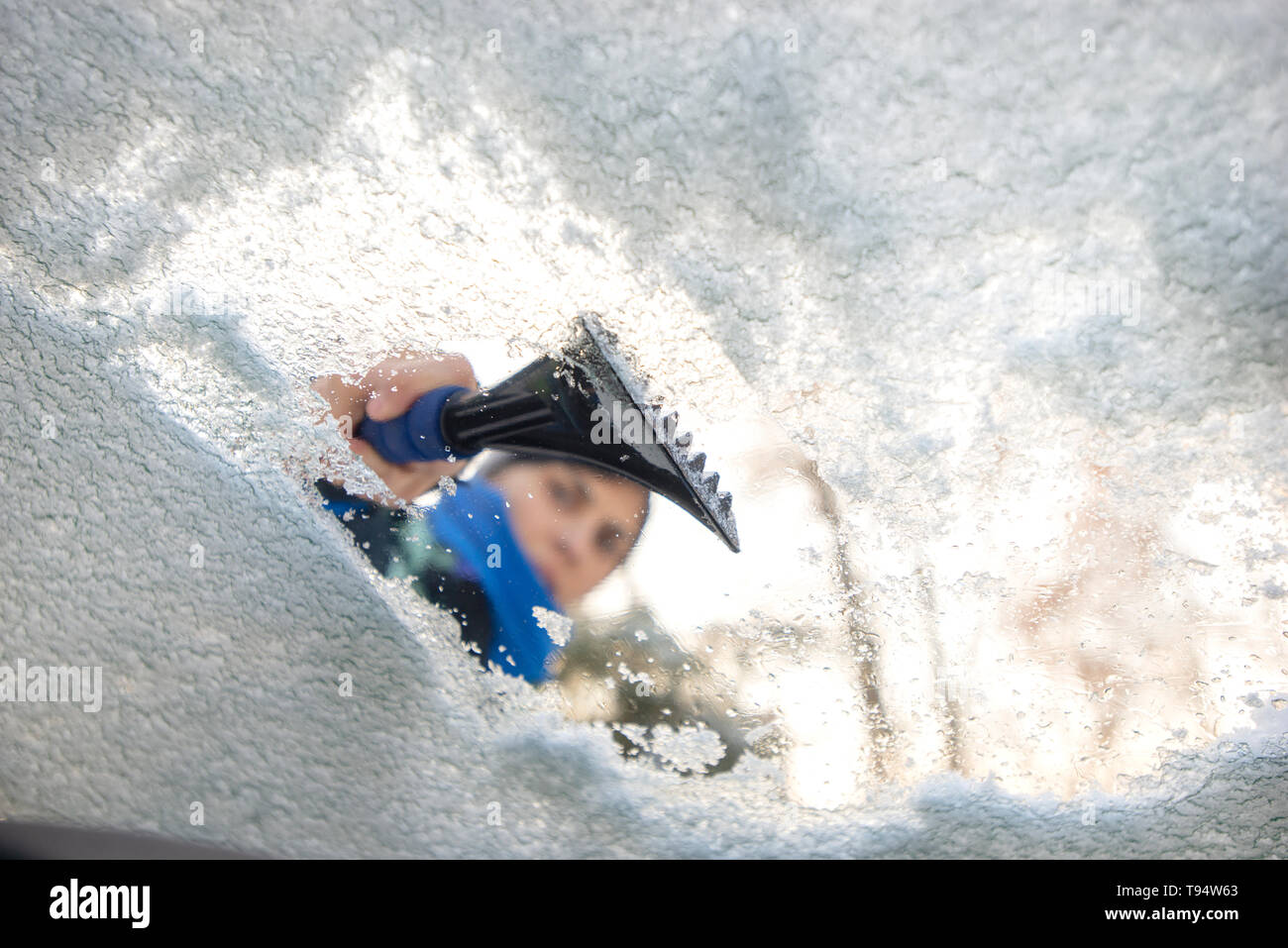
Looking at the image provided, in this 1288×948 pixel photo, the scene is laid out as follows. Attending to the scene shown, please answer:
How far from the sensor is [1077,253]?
0.50m

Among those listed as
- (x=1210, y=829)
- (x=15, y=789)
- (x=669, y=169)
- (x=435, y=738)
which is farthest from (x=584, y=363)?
(x=15, y=789)

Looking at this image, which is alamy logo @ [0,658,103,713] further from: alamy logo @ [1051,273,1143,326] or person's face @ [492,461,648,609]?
alamy logo @ [1051,273,1143,326]

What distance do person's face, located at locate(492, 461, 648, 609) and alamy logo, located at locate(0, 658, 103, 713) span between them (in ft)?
1.68

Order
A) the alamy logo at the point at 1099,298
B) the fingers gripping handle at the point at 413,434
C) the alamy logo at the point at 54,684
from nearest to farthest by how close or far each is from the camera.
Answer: the alamy logo at the point at 1099,298 → the fingers gripping handle at the point at 413,434 → the alamy logo at the point at 54,684

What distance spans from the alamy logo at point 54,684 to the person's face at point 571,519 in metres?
0.51

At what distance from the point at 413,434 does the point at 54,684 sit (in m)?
0.53

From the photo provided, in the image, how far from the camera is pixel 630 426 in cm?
59

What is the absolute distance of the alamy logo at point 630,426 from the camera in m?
0.59

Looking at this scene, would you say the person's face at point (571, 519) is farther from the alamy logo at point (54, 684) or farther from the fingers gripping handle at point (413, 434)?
the alamy logo at point (54, 684)

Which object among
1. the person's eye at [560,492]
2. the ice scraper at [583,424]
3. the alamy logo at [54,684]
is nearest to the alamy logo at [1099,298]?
the ice scraper at [583,424]

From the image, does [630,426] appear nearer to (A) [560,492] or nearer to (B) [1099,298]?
(A) [560,492]

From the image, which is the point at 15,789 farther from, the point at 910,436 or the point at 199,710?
the point at 910,436

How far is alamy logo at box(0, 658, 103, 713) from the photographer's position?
0.81 m

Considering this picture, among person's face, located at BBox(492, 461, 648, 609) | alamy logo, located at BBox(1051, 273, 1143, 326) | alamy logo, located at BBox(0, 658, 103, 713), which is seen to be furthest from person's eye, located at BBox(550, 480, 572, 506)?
alamy logo, located at BBox(0, 658, 103, 713)
